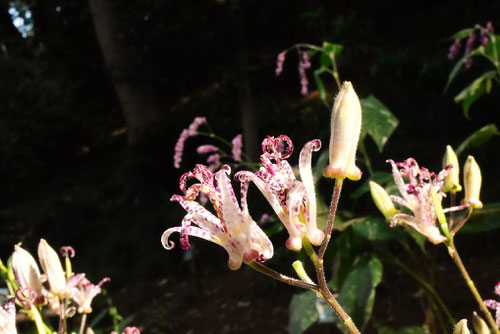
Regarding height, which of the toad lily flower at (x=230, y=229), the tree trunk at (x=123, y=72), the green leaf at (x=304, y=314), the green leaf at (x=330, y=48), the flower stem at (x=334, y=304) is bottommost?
the green leaf at (x=304, y=314)

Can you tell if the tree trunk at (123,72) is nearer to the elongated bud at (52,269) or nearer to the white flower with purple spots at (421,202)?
the elongated bud at (52,269)

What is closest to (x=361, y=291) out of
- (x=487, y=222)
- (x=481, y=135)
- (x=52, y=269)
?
(x=487, y=222)

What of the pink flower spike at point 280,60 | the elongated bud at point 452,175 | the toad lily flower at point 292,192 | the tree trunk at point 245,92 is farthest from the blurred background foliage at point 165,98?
the toad lily flower at point 292,192

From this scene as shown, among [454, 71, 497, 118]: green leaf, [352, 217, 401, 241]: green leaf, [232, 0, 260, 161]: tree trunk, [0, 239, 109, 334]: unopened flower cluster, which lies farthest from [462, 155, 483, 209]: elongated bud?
[232, 0, 260, 161]: tree trunk

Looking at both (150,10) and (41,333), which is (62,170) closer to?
(150,10)

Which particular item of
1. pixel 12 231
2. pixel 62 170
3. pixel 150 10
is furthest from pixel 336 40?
pixel 62 170

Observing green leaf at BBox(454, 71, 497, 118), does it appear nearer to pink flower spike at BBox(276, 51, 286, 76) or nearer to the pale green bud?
pink flower spike at BBox(276, 51, 286, 76)

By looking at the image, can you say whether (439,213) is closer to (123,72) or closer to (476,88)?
(476,88)
